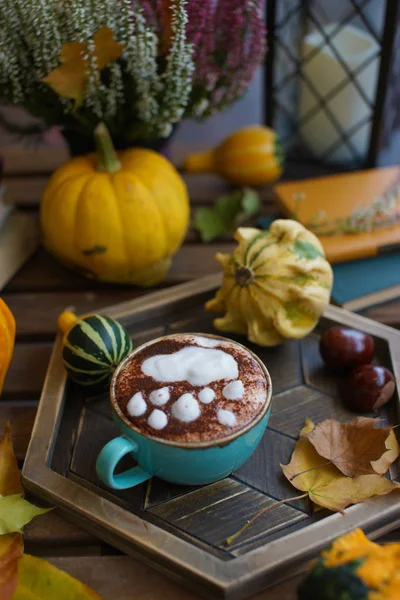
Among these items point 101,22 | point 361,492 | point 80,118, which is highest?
point 101,22

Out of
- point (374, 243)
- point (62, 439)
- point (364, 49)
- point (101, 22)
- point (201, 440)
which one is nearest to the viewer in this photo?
point (201, 440)

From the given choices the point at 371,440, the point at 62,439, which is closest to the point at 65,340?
the point at 62,439

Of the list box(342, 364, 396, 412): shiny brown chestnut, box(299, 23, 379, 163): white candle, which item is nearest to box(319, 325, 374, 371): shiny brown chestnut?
box(342, 364, 396, 412): shiny brown chestnut

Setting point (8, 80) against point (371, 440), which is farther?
point (8, 80)

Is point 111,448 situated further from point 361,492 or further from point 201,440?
point 361,492

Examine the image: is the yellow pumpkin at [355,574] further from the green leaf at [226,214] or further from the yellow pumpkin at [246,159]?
the yellow pumpkin at [246,159]

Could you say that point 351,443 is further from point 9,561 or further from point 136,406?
point 9,561

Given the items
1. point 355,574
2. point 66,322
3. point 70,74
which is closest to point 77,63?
point 70,74
